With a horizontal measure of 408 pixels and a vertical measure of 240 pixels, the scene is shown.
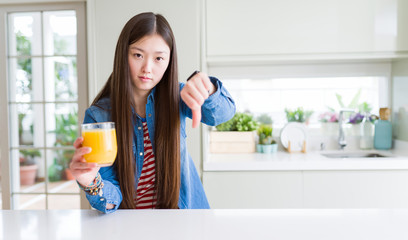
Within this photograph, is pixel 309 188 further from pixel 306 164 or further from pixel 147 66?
pixel 147 66

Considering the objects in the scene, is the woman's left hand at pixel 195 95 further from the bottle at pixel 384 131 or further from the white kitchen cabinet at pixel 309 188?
the bottle at pixel 384 131

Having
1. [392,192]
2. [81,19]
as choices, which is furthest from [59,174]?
[392,192]

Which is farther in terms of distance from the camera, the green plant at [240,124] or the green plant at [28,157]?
the green plant at [28,157]

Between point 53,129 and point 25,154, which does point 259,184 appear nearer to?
point 53,129

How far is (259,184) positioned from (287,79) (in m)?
1.12

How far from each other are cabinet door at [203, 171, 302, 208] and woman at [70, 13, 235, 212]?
967 mm

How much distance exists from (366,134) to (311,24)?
1.09 m

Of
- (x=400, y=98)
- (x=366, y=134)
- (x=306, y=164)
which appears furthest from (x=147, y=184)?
(x=400, y=98)

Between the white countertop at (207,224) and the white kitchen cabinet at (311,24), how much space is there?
157 cm

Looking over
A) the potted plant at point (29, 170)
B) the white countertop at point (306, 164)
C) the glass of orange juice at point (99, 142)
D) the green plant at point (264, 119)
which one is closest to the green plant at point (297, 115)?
the green plant at point (264, 119)

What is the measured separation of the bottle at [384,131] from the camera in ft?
8.77

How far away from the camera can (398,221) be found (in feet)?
3.07

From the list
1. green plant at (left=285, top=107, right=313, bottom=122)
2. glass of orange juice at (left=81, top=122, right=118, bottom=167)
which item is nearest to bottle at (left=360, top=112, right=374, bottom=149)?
green plant at (left=285, top=107, right=313, bottom=122)

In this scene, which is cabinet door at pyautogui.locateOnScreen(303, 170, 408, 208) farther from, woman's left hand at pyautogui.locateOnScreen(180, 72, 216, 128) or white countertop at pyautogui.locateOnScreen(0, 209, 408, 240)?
woman's left hand at pyautogui.locateOnScreen(180, 72, 216, 128)
